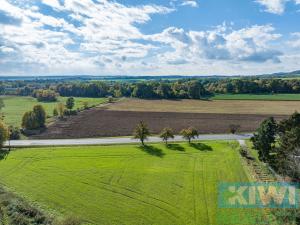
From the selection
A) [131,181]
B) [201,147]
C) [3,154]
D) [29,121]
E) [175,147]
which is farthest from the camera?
[29,121]

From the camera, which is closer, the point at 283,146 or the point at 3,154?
the point at 283,146

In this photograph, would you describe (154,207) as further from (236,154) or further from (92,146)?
(92,146)

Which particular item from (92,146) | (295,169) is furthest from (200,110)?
(295,169)

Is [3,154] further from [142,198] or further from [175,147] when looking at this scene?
[142,198]

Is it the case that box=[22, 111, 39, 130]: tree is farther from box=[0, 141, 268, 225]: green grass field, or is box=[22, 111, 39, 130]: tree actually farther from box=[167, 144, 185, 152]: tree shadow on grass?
box=[167, 144, 185, 152]: tree shadow on grass

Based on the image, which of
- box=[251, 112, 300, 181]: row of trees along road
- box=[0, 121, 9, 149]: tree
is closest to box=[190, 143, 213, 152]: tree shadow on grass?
box=[251, 112, 300, 181]: row of trees along road

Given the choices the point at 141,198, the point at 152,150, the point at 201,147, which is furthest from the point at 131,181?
the point at 201,147

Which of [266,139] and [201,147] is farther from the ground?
[266,139]

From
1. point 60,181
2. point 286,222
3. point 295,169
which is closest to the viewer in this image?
point 286,222
